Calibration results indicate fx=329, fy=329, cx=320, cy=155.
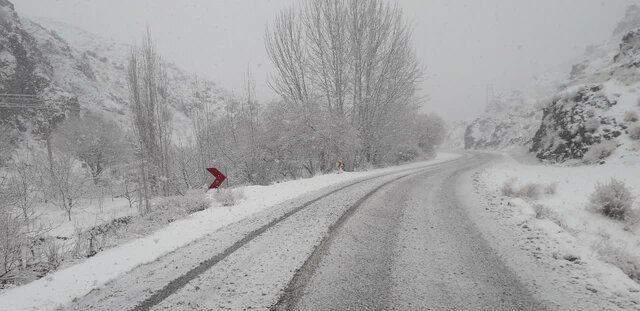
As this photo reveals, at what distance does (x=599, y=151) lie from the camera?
1352 cm

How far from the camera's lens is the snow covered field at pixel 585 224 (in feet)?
13.4

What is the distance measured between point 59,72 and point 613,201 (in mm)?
52715

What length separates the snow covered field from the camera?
161 inches

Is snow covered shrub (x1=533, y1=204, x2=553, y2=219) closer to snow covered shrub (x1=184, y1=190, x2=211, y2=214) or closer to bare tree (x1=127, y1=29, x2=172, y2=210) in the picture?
snow covered shrub (x1=184, y1=190, x2=211, y2=214)

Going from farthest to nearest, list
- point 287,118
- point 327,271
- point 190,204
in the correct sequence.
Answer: point 287,118 → point 190,204 → point 327,271

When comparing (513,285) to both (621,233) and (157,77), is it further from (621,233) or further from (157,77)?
(157,77)

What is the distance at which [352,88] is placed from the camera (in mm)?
22016

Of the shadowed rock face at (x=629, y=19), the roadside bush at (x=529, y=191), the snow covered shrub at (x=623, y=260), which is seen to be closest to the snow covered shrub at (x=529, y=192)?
the roadside bush at (x=529, y=191)

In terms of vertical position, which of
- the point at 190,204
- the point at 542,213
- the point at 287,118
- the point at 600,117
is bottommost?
the point at 542,213

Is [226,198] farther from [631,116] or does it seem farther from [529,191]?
[631,116]

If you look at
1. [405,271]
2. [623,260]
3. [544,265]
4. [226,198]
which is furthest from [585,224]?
[226,198]

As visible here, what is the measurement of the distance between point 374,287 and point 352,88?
19.5 m

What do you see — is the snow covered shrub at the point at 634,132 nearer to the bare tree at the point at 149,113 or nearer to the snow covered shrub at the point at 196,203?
the snow covered shrub at the point at 196,203

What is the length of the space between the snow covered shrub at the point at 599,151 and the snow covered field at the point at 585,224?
0.93m
